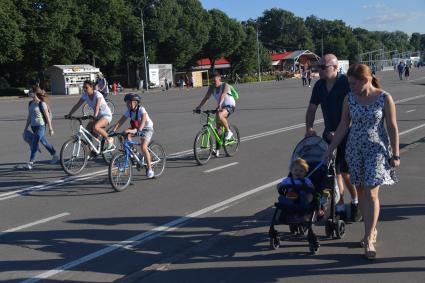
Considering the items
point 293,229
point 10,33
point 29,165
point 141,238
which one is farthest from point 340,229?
point 10,33

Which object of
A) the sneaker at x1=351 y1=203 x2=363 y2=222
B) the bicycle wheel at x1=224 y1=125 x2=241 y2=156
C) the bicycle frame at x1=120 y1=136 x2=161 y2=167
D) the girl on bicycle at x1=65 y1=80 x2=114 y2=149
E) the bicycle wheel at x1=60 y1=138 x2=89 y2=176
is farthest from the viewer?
the bicycle wheel at x1=224 y1=125 x2=241 y2=156

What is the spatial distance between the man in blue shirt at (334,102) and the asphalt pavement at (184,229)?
0.33 metres

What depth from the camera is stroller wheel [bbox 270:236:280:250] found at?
5568mm

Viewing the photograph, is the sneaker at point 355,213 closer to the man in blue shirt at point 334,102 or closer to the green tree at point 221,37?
the man in blue shirt at point 334,102

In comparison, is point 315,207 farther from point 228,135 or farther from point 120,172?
point 228,135

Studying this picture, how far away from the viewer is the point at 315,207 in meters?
5.45

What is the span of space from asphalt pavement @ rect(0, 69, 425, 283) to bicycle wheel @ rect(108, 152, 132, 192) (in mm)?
146

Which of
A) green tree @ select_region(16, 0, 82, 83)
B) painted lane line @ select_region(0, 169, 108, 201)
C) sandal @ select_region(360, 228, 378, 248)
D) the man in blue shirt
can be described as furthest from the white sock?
green tree @ select_region(16, 0, 82, 83)

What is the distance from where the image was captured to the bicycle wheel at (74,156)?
1047cm

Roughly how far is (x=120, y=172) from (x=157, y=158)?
118 cm

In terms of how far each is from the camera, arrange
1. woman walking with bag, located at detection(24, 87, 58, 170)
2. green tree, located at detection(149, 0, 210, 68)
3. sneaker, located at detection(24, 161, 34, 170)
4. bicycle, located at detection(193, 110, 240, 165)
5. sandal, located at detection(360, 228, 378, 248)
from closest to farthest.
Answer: sandal, located at detection(360, 228, 378, 248)
sneaker, located at detection(24, 161, 34, 170)
bicycle, located at detection(193, 110, 240, 165)
woman walking with bag, located at detection(24, 87, 58, 170)
green tree, located at detection(149, 0, 210, 68)

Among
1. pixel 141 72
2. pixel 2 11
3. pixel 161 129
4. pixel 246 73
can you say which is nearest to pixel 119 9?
pixel 141 72

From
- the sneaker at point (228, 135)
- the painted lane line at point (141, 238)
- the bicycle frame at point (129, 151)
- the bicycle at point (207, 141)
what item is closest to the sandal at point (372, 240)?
the painted lane line at point (141, 238)

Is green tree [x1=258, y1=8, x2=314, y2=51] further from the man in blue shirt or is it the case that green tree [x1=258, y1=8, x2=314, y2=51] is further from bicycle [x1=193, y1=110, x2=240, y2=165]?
the man in blue shirt
